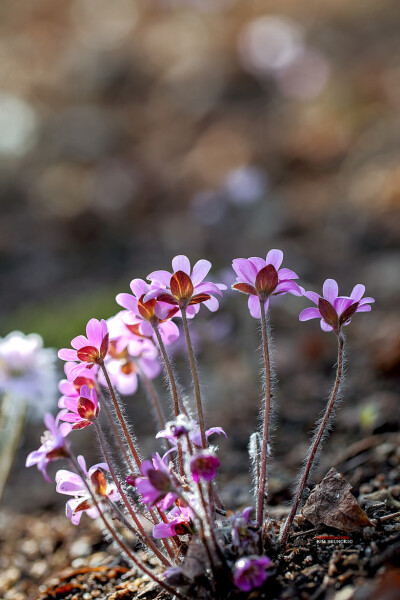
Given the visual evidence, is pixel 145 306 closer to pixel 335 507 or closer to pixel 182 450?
pixel 182 450

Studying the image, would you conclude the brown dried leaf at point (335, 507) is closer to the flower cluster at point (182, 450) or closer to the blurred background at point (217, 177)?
the flower cluster at point (182, 450)

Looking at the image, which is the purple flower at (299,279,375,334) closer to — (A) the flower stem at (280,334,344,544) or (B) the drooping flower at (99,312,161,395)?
(A) the flower stem at (280,334,344,544)

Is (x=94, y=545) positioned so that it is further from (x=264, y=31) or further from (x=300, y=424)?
(x=264, y=31)

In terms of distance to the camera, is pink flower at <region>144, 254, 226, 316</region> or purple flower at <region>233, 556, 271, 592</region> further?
pink flower at <region>144, 254, 226, 316</region>

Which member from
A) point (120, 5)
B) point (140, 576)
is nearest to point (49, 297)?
point (140, 576)

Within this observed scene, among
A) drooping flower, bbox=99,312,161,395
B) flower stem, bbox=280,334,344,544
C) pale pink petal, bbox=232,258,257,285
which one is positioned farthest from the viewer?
drooping flower, bbox=99,312,161,395

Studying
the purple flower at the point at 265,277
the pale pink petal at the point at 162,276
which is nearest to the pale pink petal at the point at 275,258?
the purple flower at the point at 265,277

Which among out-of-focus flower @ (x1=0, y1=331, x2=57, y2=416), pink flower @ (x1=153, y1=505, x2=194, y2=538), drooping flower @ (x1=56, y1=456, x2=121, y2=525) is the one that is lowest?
pink flower @ (x1=153, y1=505, x2=194, y2=538)

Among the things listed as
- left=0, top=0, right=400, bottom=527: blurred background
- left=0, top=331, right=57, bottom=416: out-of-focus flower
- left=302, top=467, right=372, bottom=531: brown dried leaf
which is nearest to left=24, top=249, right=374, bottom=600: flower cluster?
left=302, top=467, right=372, bottom=531: brown dried leaf
